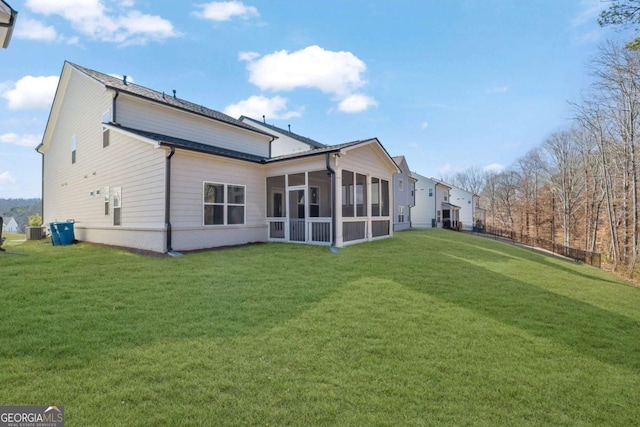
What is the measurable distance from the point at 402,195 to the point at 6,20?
2576cm

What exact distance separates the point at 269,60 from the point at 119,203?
35.4ft

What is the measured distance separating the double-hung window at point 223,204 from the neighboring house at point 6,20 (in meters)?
5.74

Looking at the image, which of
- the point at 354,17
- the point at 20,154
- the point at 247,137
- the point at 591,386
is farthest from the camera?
the point at 20,154

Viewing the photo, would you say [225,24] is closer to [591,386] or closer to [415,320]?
[415,320]

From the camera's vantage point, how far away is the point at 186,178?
9.87 meters

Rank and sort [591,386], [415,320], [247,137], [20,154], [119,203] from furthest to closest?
[20,154] → [247,137] → [119,203] → [415,320] → [591,386]

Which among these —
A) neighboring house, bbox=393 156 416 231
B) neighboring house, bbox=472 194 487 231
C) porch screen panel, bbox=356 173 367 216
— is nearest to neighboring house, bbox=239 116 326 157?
porch screen panel, bbox=356 173 367 216

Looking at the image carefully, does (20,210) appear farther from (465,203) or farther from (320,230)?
(465,203)

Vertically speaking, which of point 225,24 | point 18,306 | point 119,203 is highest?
point 225,24

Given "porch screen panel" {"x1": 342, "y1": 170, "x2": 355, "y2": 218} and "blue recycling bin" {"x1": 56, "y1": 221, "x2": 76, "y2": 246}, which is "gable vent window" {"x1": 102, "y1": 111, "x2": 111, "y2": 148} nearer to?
"blue recycling bin" {"x1": 56, "y1": 221, "x2": 76, "y2": 246}

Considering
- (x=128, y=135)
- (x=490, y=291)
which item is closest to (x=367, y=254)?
(x=490, y=291)

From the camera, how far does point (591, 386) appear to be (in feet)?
9.73

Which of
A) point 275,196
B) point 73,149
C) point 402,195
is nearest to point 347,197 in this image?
point 275,196

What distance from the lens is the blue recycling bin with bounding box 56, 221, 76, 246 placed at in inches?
491
